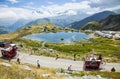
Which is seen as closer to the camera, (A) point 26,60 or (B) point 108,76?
(B) point 108,76

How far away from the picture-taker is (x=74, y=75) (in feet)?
160

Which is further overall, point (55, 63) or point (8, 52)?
point (55, 63)

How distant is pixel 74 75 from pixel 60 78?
21.7 ft

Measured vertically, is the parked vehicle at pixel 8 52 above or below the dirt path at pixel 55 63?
above

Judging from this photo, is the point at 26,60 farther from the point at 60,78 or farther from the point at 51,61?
the point at 60,78

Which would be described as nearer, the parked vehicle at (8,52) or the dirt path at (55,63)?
the dirt path at (55,63)

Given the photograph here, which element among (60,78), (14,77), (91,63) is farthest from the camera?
(91,63)

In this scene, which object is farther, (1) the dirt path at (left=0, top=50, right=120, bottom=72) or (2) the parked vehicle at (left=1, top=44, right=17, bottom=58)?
(2) the parked vehicle at (left=1, top=44, right=17, bottom=58)

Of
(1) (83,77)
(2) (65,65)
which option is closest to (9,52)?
(2) (65,65)

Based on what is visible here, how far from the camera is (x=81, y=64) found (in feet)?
211

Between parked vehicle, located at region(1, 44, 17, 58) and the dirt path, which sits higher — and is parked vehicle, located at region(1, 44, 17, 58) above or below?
above

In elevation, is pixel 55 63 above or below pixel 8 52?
below

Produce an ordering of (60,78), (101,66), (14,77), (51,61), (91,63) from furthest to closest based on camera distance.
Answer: (51,61)
(101,66)
(91,63)
(60,78)
(14,77)

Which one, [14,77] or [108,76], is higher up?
[14,77]
